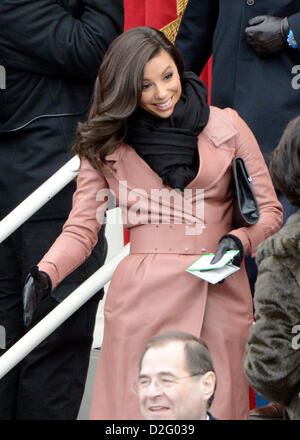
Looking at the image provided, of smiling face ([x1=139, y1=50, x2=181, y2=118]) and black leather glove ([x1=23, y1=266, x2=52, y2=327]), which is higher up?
smiling face ([x1=139, y1=50, x2=181, y2=118])

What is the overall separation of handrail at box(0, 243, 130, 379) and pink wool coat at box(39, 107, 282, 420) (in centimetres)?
39

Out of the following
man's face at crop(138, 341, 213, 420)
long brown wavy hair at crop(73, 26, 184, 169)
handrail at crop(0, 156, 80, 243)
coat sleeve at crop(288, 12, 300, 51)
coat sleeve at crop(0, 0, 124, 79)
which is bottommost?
man's face at crop(138, 341, 213, 420)

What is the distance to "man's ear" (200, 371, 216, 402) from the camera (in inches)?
112

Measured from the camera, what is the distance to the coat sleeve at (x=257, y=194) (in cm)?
349

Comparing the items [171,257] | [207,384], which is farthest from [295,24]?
[207,384]

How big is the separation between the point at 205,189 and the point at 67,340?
3.61 ft

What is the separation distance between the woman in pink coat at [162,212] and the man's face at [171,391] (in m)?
0.61

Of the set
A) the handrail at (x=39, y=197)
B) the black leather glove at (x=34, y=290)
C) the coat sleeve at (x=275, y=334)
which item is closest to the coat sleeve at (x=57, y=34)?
the handrail at (x=39, y=197)

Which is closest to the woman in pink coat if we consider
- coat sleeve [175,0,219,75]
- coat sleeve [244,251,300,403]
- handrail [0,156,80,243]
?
handrail [0,156,80,243]

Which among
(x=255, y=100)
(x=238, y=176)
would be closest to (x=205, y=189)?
(x=238, y=176)

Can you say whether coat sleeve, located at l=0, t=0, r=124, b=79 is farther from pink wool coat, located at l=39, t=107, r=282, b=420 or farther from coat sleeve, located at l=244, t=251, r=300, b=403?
coat sleeve, located at l=244, t=251, r=300, b=403

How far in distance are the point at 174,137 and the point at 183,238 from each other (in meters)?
0.35

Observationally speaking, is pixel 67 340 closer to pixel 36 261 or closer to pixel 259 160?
pixel 36 261

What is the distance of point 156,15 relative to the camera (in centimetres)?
527
